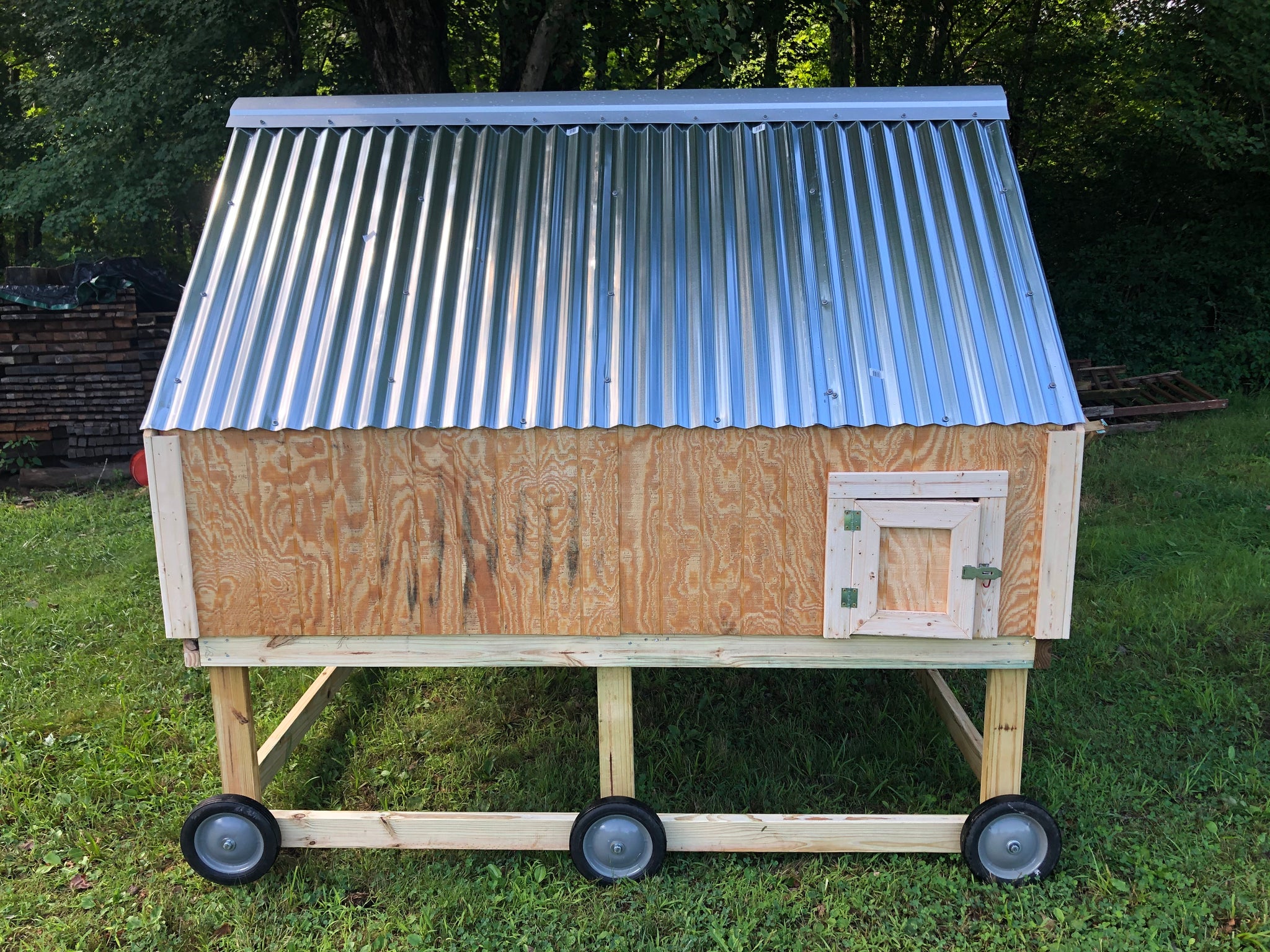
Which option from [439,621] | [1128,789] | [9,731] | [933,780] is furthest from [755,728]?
[9,731]

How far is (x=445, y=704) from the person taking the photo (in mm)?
5102

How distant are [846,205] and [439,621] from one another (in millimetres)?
2281

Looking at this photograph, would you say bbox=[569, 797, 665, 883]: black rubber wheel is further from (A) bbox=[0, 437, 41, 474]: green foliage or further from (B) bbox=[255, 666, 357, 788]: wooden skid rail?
(A) bbox=[0, 437, 41, 474]: green foliage

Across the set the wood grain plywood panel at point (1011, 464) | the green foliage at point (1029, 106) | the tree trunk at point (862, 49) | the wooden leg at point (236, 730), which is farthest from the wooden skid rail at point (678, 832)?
the tree trunk at point (862, 49)

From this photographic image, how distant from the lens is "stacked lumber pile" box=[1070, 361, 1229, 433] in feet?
36.8

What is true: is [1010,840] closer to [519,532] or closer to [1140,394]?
[519,532]

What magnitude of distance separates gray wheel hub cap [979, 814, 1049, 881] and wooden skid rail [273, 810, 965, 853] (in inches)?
4.4

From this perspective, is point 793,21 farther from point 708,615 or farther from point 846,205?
point 708,615

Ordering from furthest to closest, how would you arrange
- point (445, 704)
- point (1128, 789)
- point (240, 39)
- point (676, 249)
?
point (240, 39) < point (445, 704) < point (1128, 789) < point (676, 249)

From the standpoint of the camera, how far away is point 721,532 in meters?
3.16

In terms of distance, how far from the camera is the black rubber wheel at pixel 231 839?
3494 millimetres

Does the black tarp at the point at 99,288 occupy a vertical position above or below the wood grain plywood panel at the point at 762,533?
below

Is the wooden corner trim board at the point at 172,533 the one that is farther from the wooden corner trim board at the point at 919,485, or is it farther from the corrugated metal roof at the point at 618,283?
the wooden corner trim board at the point at 919,485

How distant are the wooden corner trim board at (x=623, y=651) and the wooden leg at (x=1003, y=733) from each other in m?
0.16
